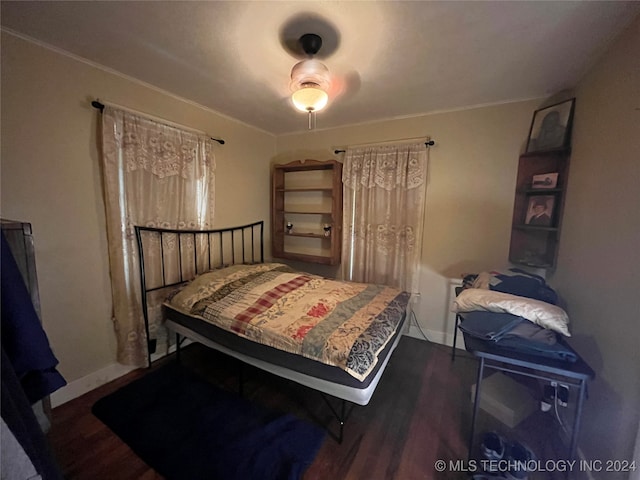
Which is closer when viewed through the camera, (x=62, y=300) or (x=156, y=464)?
(x=156, y=464)

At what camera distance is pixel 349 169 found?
2.85m

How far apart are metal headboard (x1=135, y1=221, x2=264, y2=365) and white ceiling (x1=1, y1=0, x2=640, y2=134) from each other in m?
1.14

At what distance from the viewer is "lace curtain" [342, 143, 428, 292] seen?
102 inches

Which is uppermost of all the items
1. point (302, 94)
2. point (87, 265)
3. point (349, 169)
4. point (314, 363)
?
point (302, 94)

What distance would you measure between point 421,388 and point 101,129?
3121mm

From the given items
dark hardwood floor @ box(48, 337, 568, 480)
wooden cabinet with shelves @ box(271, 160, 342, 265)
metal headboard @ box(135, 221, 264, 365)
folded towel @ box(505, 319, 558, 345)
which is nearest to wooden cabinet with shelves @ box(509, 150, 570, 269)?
folded towel @ box(505, 319, 558, 345)

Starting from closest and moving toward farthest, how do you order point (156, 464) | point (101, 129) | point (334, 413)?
point (156, 464) → point (334, 413) → point (101, 129)

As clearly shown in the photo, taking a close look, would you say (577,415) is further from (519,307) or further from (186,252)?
(186,252)

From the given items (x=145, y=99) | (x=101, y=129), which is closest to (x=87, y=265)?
→ (x=101, y=129)

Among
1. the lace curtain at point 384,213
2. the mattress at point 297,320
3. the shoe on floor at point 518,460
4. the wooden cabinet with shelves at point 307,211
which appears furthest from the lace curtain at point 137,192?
the shoe on floor at point 518,460

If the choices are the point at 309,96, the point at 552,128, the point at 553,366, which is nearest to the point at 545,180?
the point at 552,128

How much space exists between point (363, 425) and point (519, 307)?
1.21m

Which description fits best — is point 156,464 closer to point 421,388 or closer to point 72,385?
point 72,385

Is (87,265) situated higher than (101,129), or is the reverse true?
(101,129)
